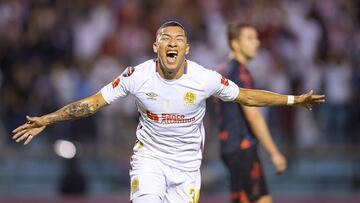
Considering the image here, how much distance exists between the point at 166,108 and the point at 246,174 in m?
2.09

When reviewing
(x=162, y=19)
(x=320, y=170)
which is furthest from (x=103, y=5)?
(x=320, y=170)

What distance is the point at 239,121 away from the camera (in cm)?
936

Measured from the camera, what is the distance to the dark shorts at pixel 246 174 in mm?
9414

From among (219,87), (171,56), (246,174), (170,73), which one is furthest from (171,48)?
(246,174)

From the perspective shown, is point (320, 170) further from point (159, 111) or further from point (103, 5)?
point (159, 111)

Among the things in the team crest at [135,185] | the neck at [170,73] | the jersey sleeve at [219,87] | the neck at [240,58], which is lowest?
the team crest at [135,185]

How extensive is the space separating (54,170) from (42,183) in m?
0.28

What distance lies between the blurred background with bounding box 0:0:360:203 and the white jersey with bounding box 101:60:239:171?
222 inches

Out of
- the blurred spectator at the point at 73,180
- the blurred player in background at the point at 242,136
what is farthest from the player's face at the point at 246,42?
the blurred spectator at the point at 73,180

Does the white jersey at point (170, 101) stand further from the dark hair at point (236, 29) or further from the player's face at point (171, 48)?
the dark hair at point (236, 29)

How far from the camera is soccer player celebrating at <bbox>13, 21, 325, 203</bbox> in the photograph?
24.9ft

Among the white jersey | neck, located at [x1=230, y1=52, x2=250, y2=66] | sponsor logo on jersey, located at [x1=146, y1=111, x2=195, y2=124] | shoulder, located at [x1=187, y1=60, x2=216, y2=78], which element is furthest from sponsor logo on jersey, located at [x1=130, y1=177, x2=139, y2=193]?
neck, located at [x1=230, y1=52, x2=250, y2=66]

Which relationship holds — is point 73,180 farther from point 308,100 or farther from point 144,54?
point 308,100

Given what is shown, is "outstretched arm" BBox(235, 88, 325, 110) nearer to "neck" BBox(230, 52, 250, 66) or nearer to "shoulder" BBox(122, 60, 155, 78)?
"shoulder" BBox(122, 60, 155, 78)
